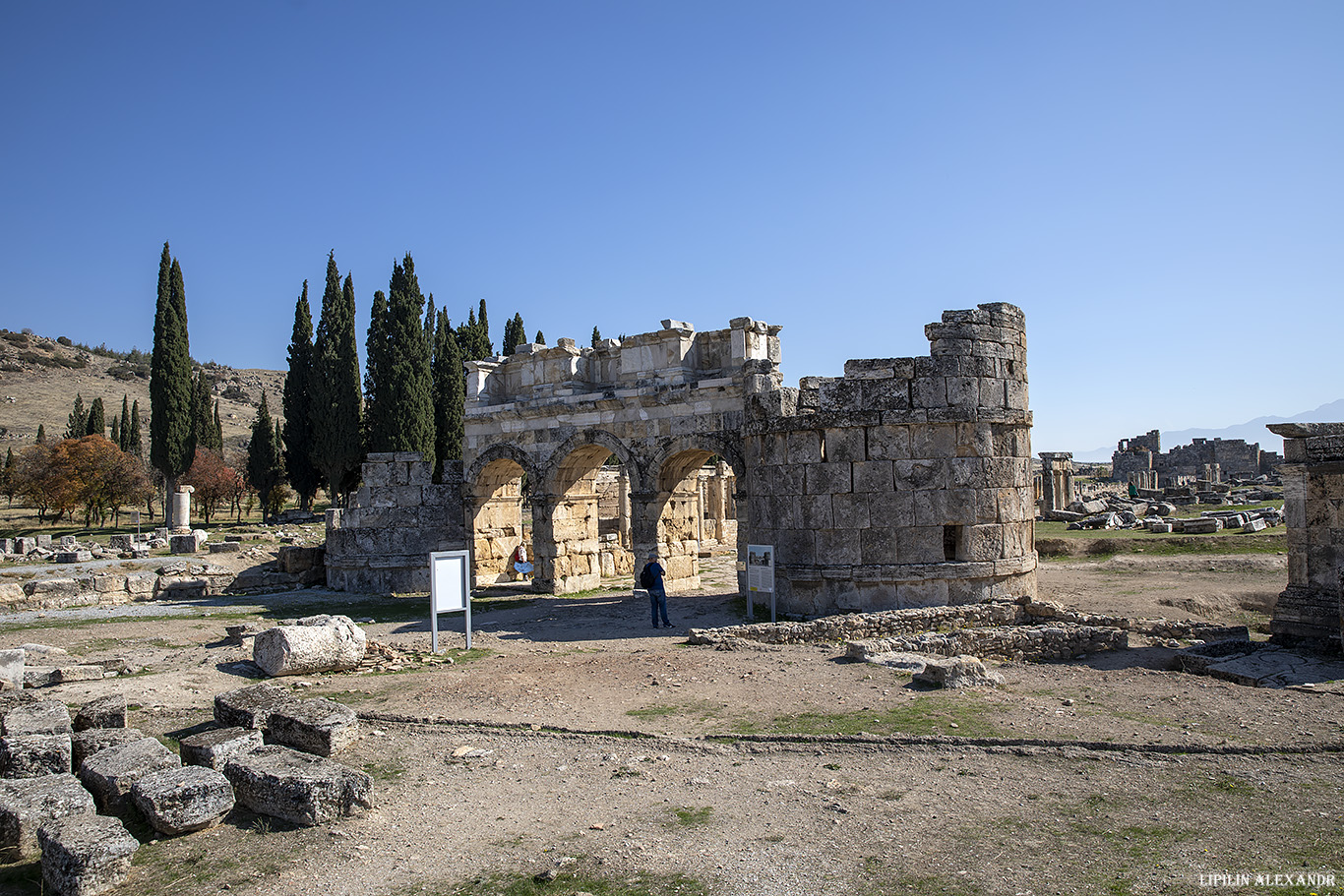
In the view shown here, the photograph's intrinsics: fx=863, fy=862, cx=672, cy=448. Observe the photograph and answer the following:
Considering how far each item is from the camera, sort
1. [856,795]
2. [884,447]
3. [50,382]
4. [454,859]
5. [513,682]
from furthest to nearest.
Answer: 1. [50,382]
2. [884,447]
3. [513,682]
4. [856,795]
5. [454,859]

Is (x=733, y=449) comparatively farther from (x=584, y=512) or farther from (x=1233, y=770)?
(x=1233, y=770)

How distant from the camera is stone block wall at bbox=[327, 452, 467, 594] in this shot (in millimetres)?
18453

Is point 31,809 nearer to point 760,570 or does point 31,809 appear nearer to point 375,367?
point 760,570

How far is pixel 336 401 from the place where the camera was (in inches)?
1325

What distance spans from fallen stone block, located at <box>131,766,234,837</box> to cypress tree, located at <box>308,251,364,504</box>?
1157 inches

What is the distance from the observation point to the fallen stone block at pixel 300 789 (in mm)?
5434

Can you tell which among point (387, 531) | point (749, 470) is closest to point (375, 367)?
point (387, 531)

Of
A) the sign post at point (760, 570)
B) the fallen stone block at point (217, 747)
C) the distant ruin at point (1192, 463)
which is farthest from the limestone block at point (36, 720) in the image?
the distant ruin at point (1192, 463)

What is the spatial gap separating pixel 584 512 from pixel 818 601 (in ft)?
26.4

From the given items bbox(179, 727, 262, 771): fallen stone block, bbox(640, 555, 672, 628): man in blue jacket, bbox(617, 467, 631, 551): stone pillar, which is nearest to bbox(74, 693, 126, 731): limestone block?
bbox(179, 727, 262, 771): fallen stone block

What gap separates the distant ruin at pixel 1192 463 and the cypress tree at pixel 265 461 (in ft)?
133

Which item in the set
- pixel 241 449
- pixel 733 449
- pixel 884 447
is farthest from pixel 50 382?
pixel 884 447

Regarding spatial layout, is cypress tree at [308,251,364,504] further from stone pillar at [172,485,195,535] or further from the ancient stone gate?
the ancient stone gate

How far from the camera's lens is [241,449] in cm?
5812
